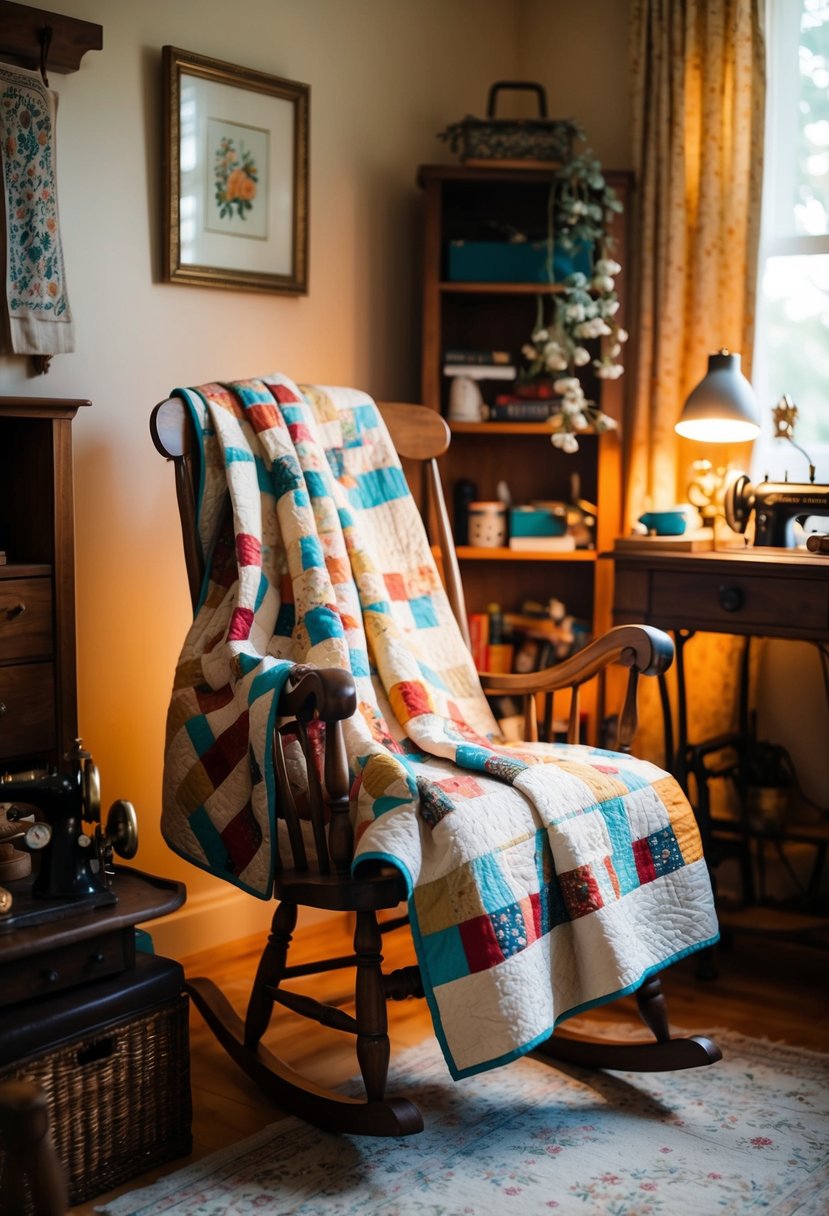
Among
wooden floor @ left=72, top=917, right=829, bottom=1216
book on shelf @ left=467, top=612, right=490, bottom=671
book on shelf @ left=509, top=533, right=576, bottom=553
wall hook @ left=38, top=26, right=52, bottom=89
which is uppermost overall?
wall hook @ left=38, top=26, right=52, bottom=89

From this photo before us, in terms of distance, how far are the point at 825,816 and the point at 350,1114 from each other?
4.77 feet

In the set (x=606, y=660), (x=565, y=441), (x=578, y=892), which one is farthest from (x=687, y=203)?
(x=578, y=892)

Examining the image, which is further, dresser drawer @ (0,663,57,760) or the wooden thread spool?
dresser drawer @ (0,663,57,760)

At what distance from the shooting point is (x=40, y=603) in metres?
2.06

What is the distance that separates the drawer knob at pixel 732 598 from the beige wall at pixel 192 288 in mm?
1018

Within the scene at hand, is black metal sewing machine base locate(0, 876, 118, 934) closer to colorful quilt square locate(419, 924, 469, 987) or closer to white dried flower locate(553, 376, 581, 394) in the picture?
colorful quilt square locate(419, 924, 469, 987)

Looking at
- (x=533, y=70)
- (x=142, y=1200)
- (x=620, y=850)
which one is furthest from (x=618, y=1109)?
(x=533, y=70)

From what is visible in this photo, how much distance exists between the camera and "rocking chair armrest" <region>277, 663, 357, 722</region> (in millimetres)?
1749

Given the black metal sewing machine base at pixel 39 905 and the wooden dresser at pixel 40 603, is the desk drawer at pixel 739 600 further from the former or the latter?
the black metal sewing machine base at pixel 39 905

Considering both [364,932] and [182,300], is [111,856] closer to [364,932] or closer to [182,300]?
[364,932]

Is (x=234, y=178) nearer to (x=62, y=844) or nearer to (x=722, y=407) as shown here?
(x=722, y=407)

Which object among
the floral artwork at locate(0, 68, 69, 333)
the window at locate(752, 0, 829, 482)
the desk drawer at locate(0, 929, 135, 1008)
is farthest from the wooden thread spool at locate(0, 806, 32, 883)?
the window at locate(752, 0, 829, 482)

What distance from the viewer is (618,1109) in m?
2.03

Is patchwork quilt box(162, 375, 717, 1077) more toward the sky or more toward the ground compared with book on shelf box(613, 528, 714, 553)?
more toward the ground
